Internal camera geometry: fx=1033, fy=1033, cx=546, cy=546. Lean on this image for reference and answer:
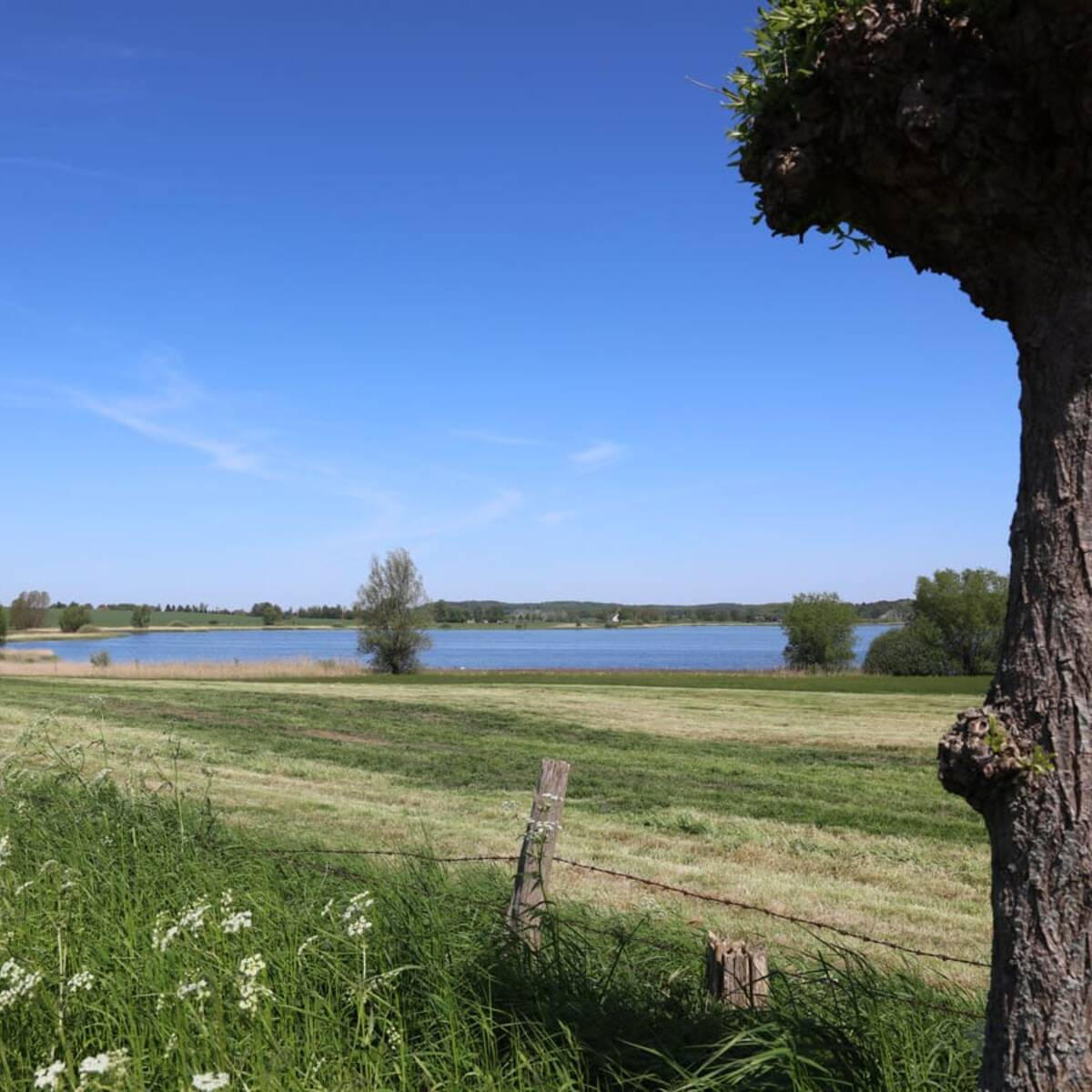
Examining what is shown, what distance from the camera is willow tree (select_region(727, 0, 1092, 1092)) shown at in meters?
2.62

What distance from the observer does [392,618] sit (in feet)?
195

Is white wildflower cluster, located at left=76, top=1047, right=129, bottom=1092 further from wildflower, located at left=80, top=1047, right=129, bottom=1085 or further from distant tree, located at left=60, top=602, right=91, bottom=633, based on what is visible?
distant tree, located at left=60, top=602, right=91, bottom=633

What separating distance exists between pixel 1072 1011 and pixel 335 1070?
2279 mm

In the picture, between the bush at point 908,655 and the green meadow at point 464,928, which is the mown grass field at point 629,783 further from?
the bush at point 908,655

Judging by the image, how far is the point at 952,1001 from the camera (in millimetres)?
4656

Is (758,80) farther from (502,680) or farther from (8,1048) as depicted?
(502,680)

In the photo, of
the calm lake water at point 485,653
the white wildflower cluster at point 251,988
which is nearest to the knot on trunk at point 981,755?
the white wildflower cluster at point 251,988

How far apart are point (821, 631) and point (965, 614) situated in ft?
25.7

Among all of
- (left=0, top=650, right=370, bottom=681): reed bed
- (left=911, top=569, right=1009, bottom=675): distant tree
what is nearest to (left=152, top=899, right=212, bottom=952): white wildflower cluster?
(left=0, top=650, right=370, bottom=681): reed bed

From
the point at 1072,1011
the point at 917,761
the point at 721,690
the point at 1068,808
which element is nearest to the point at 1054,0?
the point at 1068,808

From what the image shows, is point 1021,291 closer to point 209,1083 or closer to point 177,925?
point 209,1083

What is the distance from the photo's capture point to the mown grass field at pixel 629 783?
9164 mm

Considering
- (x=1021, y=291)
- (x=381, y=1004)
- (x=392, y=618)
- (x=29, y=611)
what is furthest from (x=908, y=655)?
(x=29, y=611)

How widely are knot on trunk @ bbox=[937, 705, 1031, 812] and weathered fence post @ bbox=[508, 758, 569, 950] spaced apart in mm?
2364
